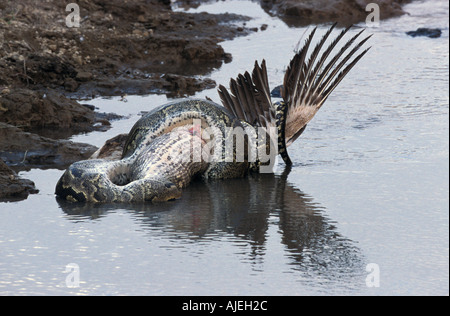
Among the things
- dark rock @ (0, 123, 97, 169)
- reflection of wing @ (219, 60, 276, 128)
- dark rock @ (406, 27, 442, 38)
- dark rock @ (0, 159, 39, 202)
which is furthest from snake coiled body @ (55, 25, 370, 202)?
dark rock @ (406, 27, 442, 38)

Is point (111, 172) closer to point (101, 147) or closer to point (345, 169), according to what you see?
point (101, 147)

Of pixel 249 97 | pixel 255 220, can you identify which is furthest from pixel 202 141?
pixel 255 220

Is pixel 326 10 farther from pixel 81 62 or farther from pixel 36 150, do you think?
pixel 36 150

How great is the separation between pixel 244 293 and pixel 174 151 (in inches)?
101

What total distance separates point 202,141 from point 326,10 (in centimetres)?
1248

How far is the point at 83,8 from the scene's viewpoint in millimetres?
15539

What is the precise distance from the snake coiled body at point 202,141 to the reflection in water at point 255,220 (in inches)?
5.3

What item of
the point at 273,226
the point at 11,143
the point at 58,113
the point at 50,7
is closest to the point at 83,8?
the point at 50,7

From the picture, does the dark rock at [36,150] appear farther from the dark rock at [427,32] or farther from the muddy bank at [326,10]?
the muddy bank at [326,10]

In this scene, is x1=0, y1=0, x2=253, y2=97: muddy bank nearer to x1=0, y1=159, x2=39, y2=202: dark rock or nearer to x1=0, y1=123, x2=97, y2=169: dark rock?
x1=0, y1=123, x2=97, y2=169: dark rock

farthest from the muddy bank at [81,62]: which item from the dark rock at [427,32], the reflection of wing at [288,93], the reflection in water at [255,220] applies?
the dark rock at [427,32]

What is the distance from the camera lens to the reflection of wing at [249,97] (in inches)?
328

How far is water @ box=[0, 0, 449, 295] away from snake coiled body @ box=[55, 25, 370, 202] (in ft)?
0.49

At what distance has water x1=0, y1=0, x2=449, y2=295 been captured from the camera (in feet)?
17.6
